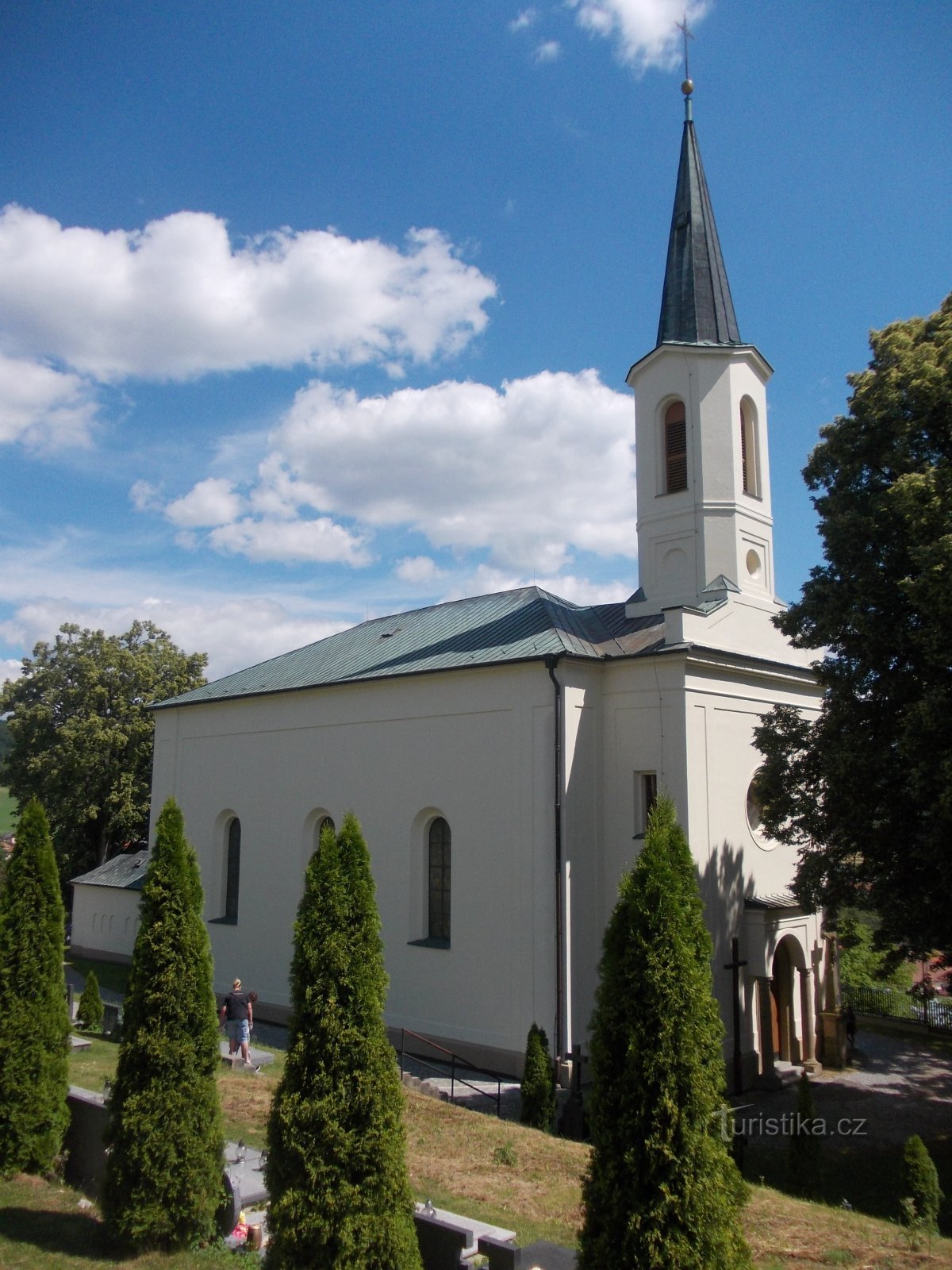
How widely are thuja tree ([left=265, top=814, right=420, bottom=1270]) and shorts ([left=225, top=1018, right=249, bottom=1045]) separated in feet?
27.5

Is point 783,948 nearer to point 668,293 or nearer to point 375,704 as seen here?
point 375,704

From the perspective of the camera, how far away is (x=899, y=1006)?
2566 cm

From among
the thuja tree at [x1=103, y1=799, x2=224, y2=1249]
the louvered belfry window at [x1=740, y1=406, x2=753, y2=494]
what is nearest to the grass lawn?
the thuja tree at [x1=103, y1=799, x2=224, y2=1249]

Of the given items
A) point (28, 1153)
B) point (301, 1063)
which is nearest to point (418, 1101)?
point (28, 1153)

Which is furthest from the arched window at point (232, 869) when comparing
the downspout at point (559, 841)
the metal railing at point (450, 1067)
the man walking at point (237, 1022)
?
the downspout at point (559, 841)

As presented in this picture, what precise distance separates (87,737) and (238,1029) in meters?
21.5

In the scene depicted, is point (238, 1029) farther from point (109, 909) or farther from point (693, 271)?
point (693, 271)

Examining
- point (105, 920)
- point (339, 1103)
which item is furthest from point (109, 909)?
point (339, 1103)

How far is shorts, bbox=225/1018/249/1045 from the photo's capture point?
16.6 m

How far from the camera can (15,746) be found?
121ft

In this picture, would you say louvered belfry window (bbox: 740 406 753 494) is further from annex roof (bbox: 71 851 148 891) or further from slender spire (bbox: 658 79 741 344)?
annex roof (bbox: 71 851 148 891)

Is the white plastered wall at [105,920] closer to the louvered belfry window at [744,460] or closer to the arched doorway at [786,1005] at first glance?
the arched doorway at [786,1005]

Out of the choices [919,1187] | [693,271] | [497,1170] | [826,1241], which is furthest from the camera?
[693,271]

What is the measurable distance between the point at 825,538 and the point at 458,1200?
10.7 metres
